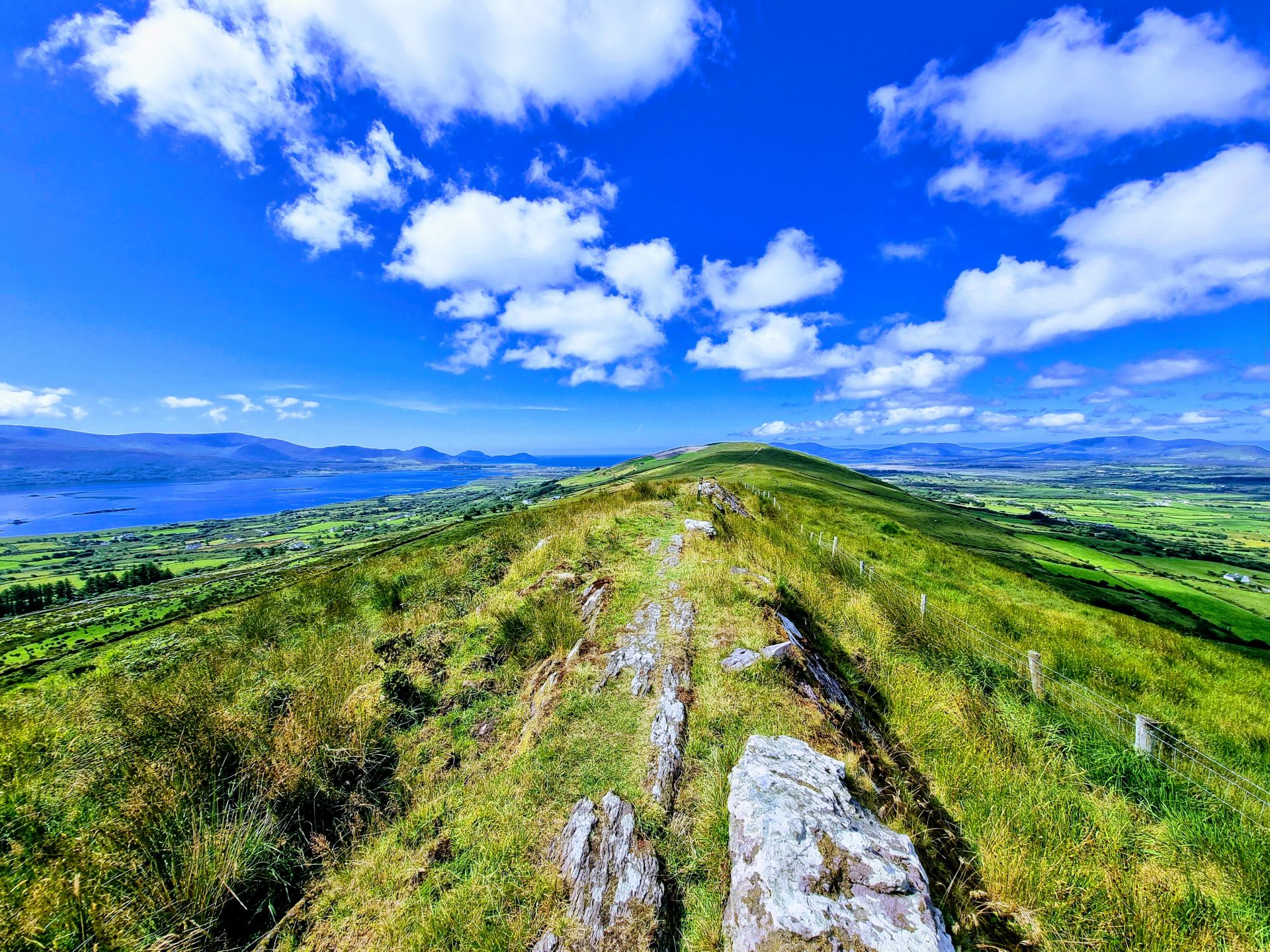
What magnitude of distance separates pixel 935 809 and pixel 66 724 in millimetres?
9821

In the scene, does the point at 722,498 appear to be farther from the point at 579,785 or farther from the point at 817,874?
the point at 817,874

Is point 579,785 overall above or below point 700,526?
below

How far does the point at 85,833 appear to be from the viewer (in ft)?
12.2

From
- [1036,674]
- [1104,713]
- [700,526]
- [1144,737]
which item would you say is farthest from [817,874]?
[700,526]

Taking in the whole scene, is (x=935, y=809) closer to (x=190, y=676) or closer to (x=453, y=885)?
(x=453, y=885)

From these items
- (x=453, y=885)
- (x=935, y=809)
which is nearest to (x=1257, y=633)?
(x=935, y=809)

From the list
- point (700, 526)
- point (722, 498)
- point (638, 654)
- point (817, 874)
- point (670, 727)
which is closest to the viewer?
point (817, 874)

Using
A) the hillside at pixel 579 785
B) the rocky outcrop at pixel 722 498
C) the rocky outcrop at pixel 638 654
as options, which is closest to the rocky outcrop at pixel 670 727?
the hillside at pixel 579 785

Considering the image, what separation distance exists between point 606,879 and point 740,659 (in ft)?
11.1

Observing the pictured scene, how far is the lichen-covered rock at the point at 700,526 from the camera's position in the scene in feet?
42.5

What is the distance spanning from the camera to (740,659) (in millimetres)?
6504

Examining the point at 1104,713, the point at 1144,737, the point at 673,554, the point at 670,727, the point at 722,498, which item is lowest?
the point at 1104,713

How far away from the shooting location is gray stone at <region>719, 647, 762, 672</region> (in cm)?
633

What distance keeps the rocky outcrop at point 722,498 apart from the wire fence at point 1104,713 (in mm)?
5576
